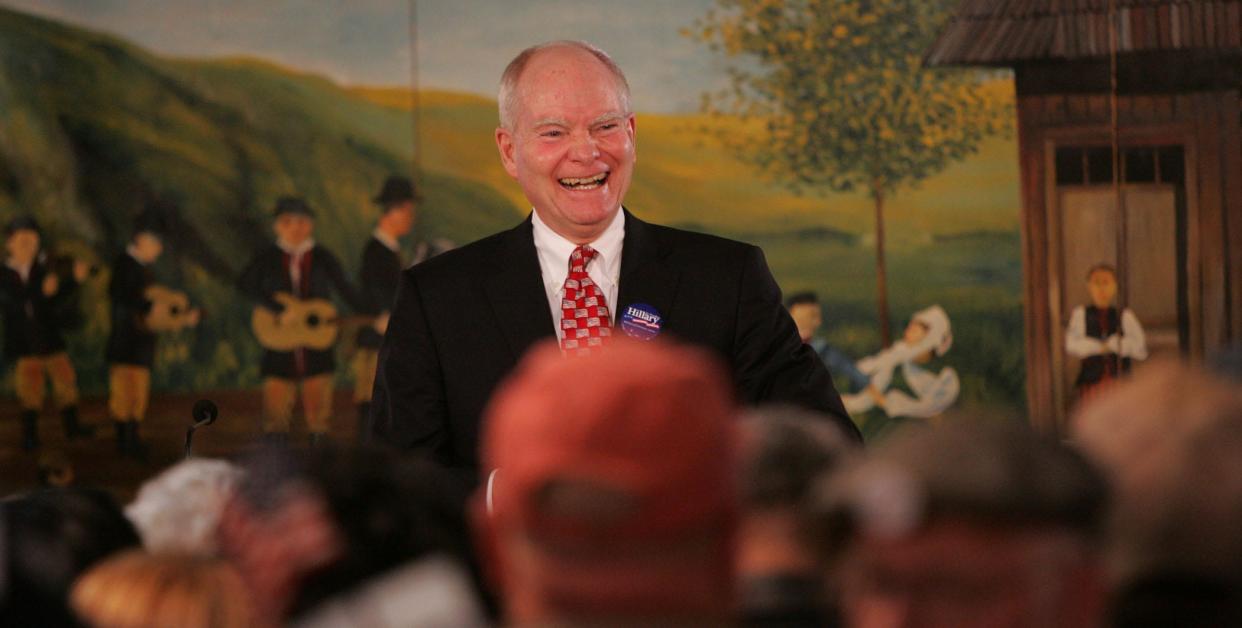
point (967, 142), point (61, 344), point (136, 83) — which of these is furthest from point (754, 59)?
point (61, 344)

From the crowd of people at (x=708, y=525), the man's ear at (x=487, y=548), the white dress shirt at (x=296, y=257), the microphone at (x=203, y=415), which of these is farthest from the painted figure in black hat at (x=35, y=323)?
the man's ear at (x=487, y=548)

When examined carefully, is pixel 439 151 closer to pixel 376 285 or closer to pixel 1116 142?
pixel 376 285

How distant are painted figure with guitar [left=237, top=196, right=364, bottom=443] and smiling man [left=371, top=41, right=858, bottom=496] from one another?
3251 millimetres

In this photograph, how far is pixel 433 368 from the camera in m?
2.56

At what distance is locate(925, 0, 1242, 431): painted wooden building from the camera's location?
527cm

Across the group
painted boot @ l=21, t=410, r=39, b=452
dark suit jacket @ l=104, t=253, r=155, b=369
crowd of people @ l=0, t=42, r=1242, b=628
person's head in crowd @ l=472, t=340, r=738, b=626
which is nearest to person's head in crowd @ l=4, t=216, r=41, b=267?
dark suit jacket @ l=104, t=253, r=155, b=369

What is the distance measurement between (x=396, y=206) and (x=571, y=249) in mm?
3404

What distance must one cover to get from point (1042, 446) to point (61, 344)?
5752 mm

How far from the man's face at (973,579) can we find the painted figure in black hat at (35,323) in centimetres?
569

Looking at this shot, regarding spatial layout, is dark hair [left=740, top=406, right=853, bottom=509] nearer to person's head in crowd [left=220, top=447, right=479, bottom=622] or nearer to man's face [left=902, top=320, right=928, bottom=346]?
person's head in crowd [left=220, top=447, right=479, bottom=622]

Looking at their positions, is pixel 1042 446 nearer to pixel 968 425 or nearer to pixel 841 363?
pixel 968 425

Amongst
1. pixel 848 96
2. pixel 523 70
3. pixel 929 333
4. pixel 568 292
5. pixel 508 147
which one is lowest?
pixel 929 333

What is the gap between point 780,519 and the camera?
65 centimetres

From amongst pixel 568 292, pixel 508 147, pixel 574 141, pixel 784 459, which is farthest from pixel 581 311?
pixel 784 459
